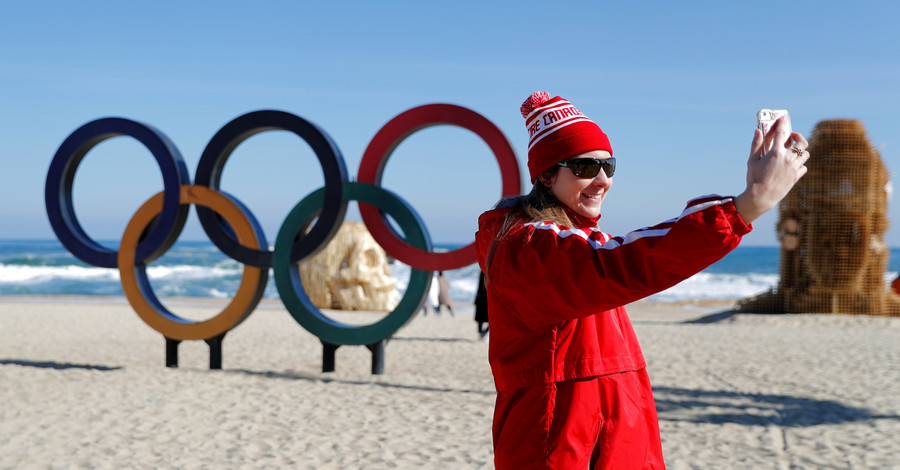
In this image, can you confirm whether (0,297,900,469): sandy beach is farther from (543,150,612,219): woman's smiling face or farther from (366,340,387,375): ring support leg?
(543,150,612,219): woman's smiling face

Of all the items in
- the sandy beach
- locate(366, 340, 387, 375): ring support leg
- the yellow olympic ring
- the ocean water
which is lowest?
the ocean water

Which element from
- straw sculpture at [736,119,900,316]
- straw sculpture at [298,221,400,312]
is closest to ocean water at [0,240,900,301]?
straw sculpture at [298,221,400,312]

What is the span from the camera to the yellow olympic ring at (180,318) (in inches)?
312

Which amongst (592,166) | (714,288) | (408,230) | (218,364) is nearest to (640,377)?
(592,166)

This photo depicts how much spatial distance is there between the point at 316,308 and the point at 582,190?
6419mm

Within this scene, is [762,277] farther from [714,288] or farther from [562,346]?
[562,346]

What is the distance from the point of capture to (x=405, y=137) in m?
7.59

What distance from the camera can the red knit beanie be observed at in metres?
1.69

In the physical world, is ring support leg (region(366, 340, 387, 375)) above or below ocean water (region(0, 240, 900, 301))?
above

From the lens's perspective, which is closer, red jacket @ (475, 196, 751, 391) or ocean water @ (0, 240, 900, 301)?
red jacket @ (475, 196, 751, 391)

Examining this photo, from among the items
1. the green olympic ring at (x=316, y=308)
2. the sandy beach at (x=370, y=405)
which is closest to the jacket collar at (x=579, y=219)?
the sandy beach at (x=370, y=405)

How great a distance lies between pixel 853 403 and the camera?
6.92 metres

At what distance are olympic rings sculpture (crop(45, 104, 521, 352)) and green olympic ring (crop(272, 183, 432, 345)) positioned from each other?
0.01m

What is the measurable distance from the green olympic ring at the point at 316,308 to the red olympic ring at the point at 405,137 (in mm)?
113
